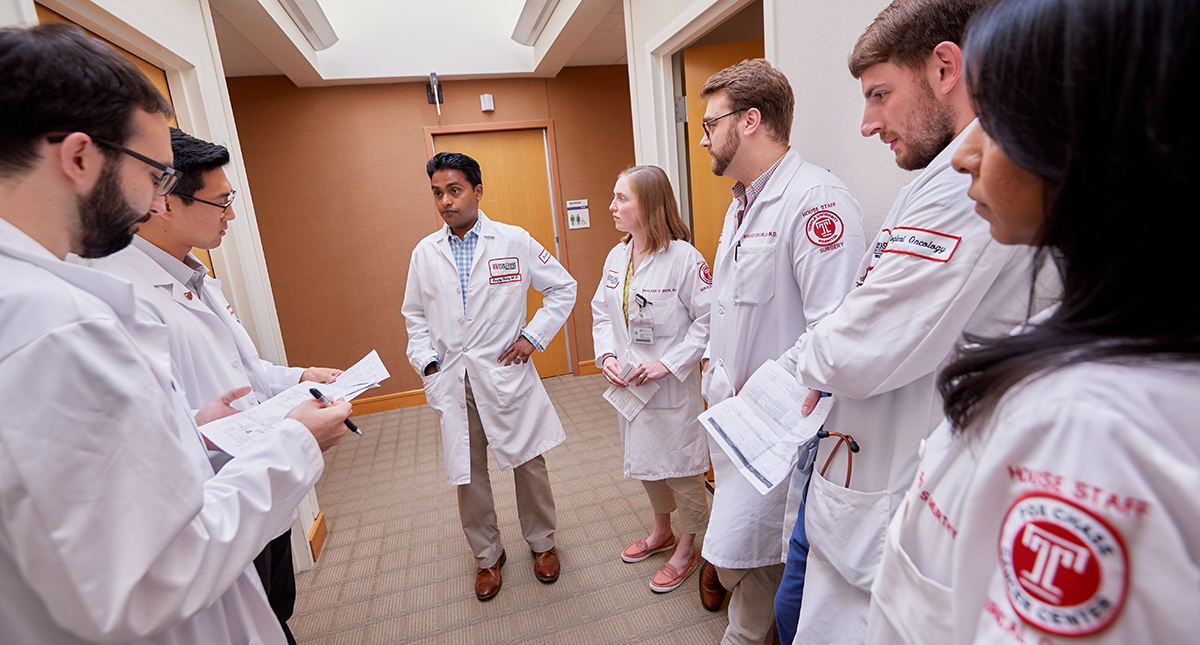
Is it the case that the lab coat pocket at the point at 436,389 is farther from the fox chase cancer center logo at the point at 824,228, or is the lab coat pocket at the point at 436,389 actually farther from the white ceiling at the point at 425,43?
the white ceiling at the point at 425,43

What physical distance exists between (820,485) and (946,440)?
694 mm

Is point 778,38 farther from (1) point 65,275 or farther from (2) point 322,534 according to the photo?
(2) point 322,534

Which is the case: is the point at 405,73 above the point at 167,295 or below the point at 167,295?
above

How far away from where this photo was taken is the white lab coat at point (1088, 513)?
0.33m

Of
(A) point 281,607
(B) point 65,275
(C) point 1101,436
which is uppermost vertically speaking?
(B) point 65,275

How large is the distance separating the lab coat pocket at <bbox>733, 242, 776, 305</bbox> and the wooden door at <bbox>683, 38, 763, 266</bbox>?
1.16 meters

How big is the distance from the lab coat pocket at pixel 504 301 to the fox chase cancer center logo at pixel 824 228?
4.19 feet

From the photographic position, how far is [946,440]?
56 centimetres

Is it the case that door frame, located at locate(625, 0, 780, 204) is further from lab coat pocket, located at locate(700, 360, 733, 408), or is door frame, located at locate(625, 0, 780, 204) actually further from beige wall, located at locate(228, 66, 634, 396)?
beige wall, located at locate(228, 66, 634, 396)

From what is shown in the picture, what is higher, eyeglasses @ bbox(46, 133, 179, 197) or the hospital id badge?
eyeglasses @ bbox(46, 133, 179, 197)

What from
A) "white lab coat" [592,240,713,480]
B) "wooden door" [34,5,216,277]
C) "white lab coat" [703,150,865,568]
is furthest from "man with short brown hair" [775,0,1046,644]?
"wooden door" [34,5,216,277]

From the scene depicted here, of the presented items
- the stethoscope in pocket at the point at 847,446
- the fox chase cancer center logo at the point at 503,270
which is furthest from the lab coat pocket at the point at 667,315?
the stethoscope in pocket at the point at 847,446

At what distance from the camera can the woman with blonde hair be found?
204 centimetres

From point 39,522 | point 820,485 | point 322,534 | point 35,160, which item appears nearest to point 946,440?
point 820,485
